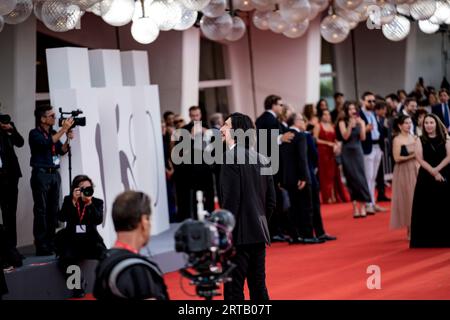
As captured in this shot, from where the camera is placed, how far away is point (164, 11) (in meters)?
9.15

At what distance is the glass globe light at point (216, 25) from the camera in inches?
421

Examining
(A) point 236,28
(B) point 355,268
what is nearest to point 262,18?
(A) point 236,28

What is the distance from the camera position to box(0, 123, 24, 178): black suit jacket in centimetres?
929

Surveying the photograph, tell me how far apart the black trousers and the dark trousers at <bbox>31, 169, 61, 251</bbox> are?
343 cm

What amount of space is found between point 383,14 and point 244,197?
449 cm

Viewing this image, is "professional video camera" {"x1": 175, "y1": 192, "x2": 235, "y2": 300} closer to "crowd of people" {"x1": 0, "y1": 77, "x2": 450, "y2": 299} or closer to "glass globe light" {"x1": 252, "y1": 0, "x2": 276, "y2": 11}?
"crowd of people" {"x1": 0, "y1": 77, "x2": 450, "y2": 299}

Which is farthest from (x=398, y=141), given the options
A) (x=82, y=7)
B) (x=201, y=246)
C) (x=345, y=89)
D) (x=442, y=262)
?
(x=345, y=89)

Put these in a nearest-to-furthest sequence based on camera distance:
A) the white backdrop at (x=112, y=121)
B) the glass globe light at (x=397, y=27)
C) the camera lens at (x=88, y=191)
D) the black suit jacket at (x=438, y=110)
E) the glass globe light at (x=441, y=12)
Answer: the camera lens at (x=88, y=191) < the white backdrop at (x=112, y=121) < the glass globe light at (x=397, y=27) < the glass globe light at (x=441, y=12) < the black suit jacket at (x=438, y=110)

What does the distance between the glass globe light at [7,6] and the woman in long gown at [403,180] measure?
503 centimetres

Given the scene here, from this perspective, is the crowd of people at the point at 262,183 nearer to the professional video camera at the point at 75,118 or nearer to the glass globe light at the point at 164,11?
the professional video camera at the point at 75,118

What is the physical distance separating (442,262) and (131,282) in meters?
5.92

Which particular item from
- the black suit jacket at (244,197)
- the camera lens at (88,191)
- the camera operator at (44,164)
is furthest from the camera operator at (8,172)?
the black suit jacket at (244,197)

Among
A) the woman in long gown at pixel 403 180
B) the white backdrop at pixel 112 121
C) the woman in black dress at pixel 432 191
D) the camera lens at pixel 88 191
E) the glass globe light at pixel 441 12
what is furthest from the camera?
the woman in long gown at pixel 403 180

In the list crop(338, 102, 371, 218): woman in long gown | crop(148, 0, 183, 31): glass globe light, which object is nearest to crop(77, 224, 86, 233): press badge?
crop(148, 0, 183, 31): glass globe light
